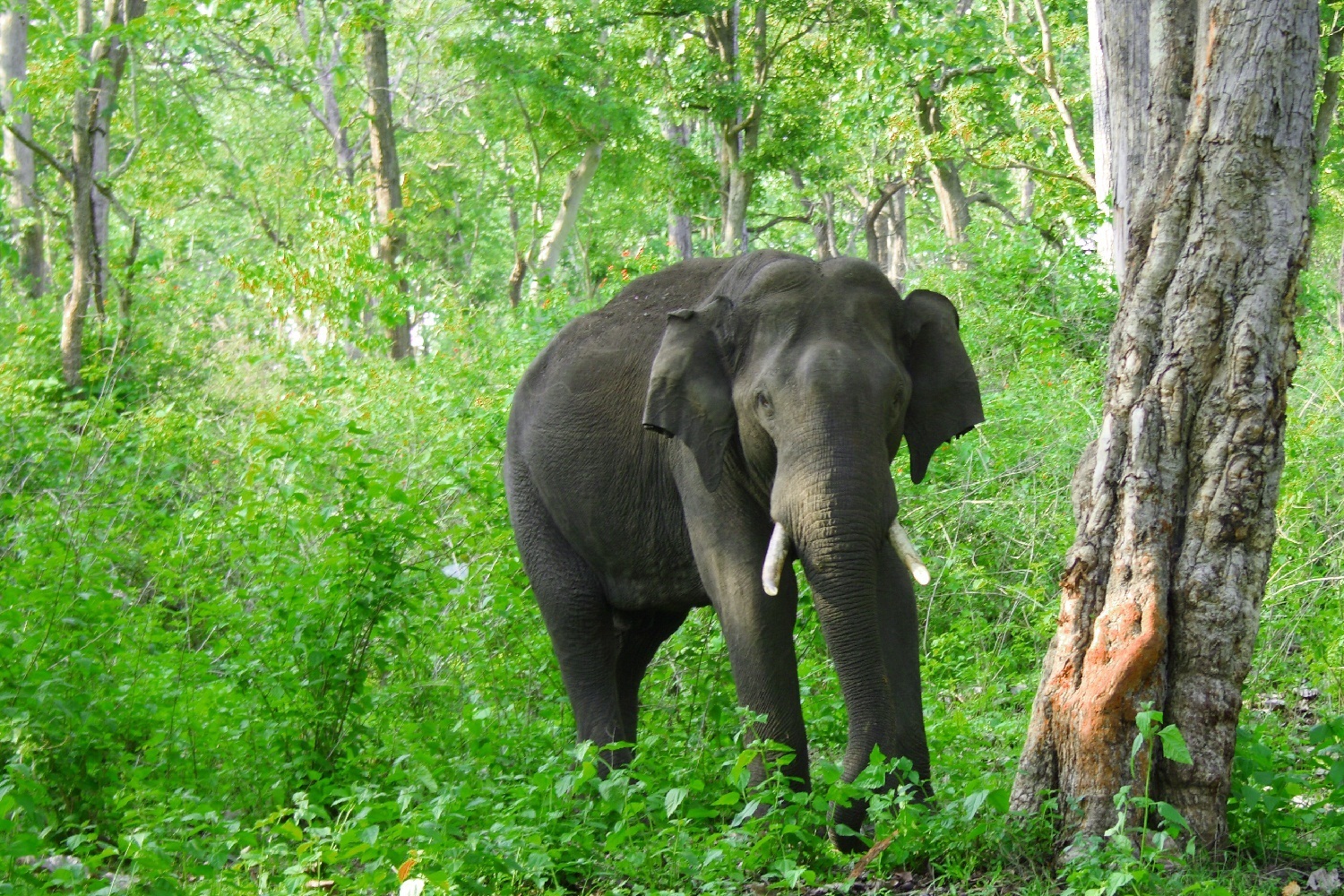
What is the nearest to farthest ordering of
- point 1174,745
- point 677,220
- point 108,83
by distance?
point 1174,745, point 108,83, point 677,220

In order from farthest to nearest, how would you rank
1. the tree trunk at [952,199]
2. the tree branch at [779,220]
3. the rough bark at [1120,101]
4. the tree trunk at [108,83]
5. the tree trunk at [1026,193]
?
the tree trunk at [1026,193], the tree branch at [779,220], the tree trunk at [952,199], the tree trunk at [108,83], the rough bark at [1120,101]

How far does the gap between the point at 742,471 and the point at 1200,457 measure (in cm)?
172

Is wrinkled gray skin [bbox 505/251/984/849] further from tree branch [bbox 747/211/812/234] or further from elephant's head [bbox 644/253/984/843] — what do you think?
tree branch [bbox 747/211/812/234]

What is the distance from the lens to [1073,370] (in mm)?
10211

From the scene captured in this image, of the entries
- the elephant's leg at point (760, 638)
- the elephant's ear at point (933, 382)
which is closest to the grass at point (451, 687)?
the elephant's leg at point (760, 638)

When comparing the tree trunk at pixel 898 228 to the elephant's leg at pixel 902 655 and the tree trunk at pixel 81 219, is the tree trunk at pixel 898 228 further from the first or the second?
the elephant's leg at pixel 902 655

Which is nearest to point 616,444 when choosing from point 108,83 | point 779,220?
point 108,83

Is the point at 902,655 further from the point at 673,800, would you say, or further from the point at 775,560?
the point at 673,800

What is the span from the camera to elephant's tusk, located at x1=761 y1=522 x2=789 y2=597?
485 centimetres

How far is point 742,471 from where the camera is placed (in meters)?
5.29

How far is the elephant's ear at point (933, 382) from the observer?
209 inches

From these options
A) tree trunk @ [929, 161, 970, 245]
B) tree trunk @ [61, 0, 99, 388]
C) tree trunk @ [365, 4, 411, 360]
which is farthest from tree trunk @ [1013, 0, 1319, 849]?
tree trunk @ [929, 161, 970, 245]

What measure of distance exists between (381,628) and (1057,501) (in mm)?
4192

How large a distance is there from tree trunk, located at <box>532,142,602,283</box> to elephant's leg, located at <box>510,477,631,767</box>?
15.0 metres
